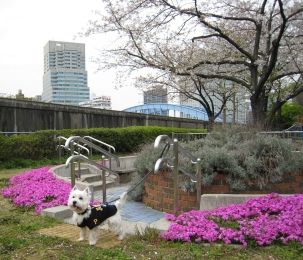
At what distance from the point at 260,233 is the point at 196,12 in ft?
25.2

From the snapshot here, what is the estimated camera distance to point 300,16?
14.8m

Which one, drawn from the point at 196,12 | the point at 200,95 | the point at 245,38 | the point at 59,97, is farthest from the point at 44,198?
the point at 59,97

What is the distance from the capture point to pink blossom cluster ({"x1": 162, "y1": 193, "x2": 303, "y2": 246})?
5445 mm

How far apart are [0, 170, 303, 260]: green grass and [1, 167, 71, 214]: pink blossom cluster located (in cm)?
185

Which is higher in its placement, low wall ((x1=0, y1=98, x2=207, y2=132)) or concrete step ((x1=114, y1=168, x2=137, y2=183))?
low wall ((x1=0, y1=98, x2=207, y2=132))

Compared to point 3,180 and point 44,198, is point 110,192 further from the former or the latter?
point 3,180

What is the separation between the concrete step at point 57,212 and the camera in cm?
707

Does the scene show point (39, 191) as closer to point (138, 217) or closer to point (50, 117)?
point (138, 217)

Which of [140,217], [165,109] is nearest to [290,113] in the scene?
[165,109]

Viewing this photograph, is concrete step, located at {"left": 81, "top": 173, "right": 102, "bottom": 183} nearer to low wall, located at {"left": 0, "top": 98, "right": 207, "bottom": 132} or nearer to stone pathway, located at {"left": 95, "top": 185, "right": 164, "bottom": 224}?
stone pathway, located at {"left": 95, "top": 185, "right": 164, "bottom": 224}

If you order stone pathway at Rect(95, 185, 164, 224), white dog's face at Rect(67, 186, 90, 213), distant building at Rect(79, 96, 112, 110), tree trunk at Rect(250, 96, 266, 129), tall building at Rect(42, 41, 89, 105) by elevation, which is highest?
tall building at Rect(42, 41, 89, 105)

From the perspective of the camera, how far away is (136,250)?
5312 mm

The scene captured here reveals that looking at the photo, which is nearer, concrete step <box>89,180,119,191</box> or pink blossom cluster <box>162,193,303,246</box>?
pink blossom cluster <box>162,193,303,246</box>

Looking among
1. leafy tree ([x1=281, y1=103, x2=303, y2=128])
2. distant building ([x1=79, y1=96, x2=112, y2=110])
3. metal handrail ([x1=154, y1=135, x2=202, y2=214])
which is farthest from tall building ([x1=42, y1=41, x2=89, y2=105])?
metal handrail ([x1=154, y1=135, x2=202, y2=214])
